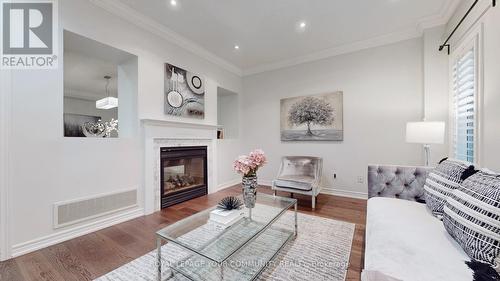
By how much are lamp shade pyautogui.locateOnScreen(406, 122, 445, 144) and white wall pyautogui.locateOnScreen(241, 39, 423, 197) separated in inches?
39.2

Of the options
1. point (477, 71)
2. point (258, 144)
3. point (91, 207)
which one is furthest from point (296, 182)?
point (91, 207)

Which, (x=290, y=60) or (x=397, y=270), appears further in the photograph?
(x=290, y=60)

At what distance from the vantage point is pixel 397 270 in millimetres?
946

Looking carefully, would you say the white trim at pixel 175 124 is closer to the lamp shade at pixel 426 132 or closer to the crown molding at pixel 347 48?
the crown molding at pixel 347 48

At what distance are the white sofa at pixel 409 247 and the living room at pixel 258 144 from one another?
0.04 feet

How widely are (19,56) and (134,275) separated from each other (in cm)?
235

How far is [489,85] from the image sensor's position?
5.97 ft

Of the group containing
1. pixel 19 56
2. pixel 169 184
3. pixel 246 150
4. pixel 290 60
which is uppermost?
pixel 290 60

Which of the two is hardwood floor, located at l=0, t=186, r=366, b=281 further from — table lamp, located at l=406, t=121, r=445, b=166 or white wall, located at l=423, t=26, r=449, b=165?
white wall, located at l=423, t=26, r=449, b=165

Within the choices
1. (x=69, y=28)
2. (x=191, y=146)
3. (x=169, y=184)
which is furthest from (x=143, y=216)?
(x=69, y=28)

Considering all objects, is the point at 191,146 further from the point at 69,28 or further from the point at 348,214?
the point at 348,214

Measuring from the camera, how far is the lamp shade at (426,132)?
2.24 m

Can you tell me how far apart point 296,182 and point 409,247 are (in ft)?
6.74

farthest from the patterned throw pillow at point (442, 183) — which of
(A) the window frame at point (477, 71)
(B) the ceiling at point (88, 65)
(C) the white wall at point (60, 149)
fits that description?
(B) the ceiling at point (88, 65)
